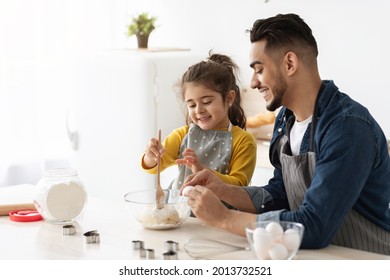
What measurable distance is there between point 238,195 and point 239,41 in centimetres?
201

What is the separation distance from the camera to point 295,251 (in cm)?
159

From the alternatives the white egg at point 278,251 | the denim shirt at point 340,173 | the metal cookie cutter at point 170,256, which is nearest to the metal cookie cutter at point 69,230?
the metal cookie cutter at point 170,256

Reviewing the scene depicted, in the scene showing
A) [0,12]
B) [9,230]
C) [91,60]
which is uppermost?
[0,12]

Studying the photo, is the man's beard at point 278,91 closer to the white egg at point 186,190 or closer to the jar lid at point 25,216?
the white egg at point 186,190

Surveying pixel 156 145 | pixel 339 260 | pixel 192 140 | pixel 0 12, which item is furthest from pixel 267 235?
pixel 0 12

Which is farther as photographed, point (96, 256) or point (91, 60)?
point (91, 60)

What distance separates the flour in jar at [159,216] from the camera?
196cm

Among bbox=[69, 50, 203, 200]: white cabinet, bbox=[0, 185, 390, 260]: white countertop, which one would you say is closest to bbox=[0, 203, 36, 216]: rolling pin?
bbox=[0, 185, 390, 260]: white countertop

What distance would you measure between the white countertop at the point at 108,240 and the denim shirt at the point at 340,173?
86mm

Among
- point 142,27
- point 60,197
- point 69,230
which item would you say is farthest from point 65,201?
point 142,27

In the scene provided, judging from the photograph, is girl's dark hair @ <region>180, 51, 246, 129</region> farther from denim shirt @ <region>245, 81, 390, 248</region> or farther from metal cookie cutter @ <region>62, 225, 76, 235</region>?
metal cookie cutter @ <region>62, 225, 76, 235</region>

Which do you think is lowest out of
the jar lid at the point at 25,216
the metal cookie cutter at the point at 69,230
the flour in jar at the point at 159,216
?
the jar lid at the point at 25,216

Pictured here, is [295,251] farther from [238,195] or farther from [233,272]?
[238,195]

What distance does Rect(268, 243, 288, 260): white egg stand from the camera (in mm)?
1571
